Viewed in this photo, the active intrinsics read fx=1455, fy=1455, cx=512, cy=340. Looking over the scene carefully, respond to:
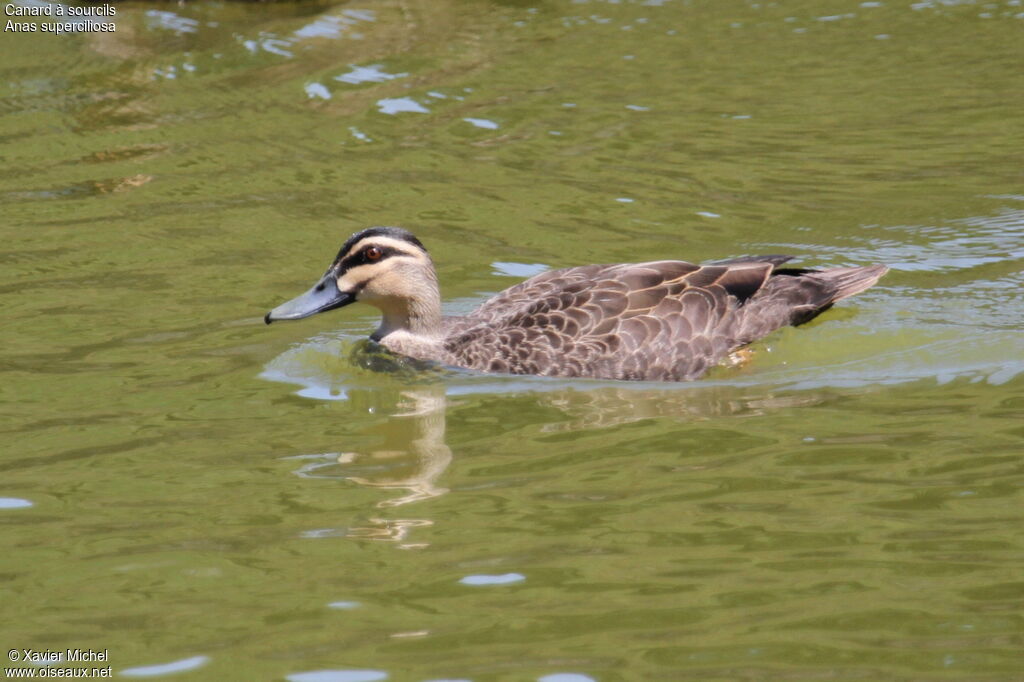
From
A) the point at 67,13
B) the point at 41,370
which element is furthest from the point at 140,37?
the point at 41,370

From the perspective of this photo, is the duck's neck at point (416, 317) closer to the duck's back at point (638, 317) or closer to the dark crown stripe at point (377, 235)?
the duck's back at point (638, 317)

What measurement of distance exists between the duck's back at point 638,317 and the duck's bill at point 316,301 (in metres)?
0.93

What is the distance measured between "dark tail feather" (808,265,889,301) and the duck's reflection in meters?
1.69

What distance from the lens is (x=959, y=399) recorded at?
9.43 meters

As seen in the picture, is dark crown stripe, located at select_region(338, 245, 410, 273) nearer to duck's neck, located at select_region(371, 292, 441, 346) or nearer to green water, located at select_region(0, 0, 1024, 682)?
duck's neck, located at select_region(371, 292, 441, 346)

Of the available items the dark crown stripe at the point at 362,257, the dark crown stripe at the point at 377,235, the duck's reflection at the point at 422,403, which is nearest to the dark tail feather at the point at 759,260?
the duck's reflection at the point at 422,403

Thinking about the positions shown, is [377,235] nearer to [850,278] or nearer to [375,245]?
[375,245]

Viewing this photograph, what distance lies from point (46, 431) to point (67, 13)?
13.3m

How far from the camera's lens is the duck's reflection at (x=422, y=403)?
28.4 feet

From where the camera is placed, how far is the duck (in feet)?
34.4

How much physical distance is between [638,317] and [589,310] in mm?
359

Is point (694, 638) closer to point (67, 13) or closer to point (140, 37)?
point (140, 37)

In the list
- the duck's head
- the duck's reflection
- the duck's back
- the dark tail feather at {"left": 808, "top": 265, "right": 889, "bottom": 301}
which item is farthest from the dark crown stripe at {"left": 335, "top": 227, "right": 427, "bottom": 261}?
the dark tail feather at {"left": 808, "top": 265, "right": 889, "bottom": 301}

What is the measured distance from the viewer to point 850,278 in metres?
11.4
